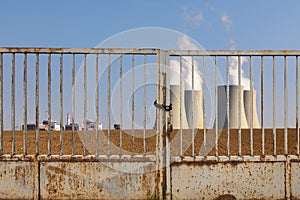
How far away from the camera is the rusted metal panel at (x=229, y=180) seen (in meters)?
4.49

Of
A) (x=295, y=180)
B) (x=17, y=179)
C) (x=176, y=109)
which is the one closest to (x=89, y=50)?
(x=17, y=179)

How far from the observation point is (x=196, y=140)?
607 inches

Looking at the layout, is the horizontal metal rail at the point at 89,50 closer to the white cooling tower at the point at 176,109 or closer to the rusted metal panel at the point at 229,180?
the rusted metal panel at the point at 229,180

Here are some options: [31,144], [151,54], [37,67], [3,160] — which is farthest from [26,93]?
[31,144]

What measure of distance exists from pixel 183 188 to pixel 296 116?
158 centimetres

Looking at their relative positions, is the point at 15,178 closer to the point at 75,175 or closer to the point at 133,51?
the point at 75,175

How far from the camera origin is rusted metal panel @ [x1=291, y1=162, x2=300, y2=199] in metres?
4.55

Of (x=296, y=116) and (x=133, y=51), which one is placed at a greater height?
(x=133, y=51)

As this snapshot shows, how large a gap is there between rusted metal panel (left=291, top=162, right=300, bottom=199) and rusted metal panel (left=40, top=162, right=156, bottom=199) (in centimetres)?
161

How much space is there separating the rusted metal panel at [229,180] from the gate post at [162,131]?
0.11 meters

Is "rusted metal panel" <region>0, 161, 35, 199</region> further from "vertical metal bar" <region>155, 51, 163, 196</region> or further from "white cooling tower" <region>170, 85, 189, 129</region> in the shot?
"white cooling tower" <region>170, 85, 189, 129</region>

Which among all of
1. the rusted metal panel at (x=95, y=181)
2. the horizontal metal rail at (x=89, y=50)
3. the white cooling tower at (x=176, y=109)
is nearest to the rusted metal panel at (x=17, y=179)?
the rusted metal panel at (x=95, y=181)

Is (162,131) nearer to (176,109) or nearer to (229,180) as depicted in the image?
(229,180)

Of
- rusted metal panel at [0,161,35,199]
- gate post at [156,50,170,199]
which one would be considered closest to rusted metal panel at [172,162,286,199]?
gate post at [156,50,170,199]
